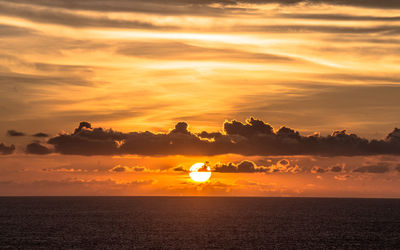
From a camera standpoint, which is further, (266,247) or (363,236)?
(363,236)

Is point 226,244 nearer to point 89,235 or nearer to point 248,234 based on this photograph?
point 248,234

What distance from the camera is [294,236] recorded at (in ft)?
575

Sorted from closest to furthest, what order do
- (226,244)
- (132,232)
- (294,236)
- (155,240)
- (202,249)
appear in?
(202,249), (226,244), (155,240), (294,236), (132,232)

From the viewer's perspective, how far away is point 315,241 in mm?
163500

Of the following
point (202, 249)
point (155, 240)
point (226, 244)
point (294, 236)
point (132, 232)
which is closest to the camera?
point (202, 249)

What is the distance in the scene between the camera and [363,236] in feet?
594

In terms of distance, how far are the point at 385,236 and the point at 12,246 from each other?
126202 millimetres

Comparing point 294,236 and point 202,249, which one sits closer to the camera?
point 202,249

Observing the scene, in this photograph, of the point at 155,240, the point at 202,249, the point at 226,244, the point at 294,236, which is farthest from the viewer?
the point at 294,236

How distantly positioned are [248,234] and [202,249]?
149 feet

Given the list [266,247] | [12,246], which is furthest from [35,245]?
[266,247]

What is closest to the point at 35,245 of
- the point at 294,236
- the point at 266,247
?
the point at 266,247

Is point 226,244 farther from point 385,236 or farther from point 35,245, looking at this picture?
point 385,236

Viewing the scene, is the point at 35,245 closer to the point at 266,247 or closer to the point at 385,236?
the point at 266,247
